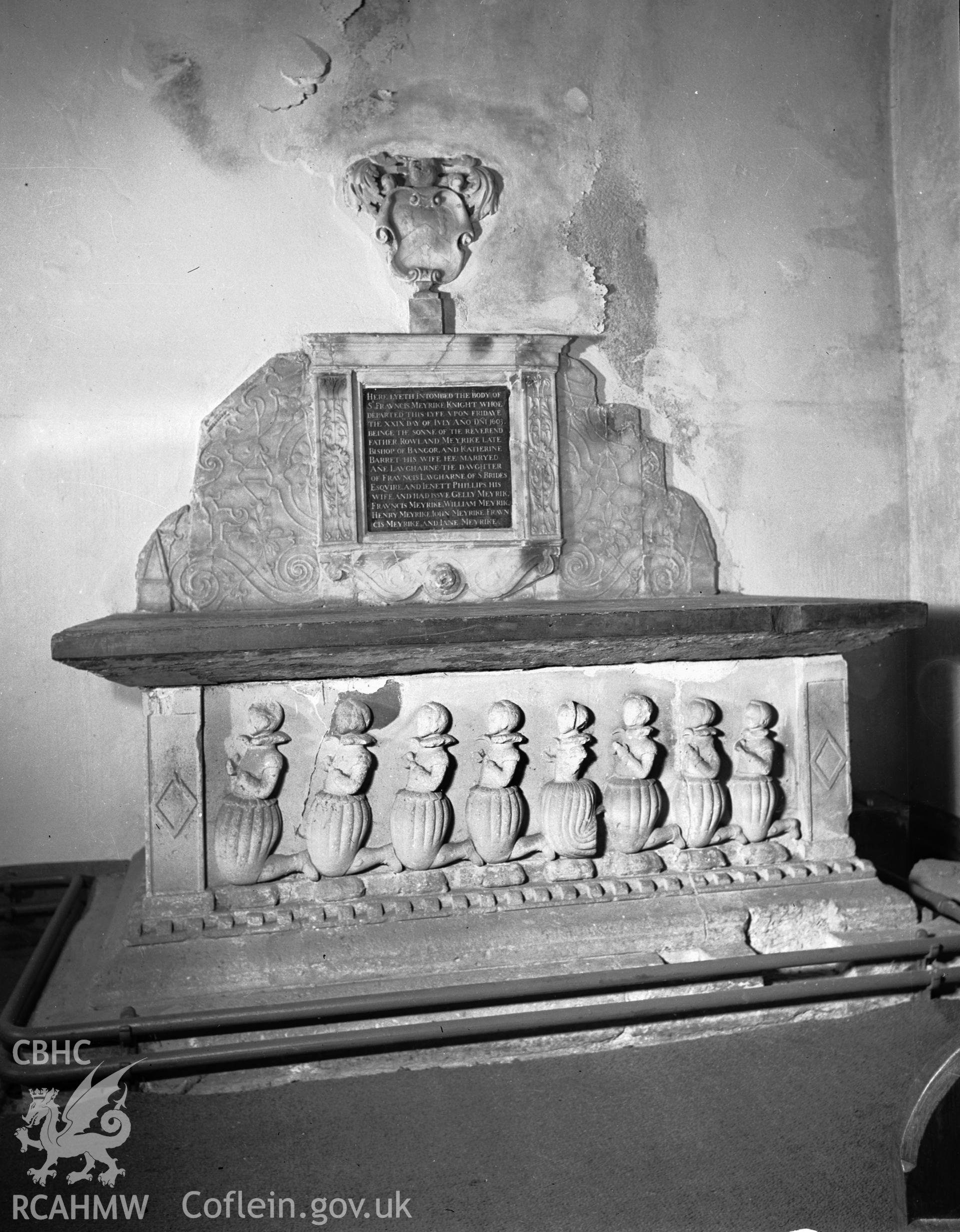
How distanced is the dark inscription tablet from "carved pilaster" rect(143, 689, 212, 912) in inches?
53.2

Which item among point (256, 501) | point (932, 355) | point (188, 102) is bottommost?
point (256, 501)

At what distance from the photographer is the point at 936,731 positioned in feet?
15.0

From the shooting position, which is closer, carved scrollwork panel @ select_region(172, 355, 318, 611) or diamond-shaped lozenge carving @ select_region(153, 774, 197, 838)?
diamond-shaped lozenge carving @ select_region(153, 774, 197, 838)

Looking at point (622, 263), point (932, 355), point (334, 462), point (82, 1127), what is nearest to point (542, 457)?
point (334, 462)

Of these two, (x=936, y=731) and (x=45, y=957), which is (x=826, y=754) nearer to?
(x=936, y=731)

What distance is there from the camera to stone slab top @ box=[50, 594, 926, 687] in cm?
289

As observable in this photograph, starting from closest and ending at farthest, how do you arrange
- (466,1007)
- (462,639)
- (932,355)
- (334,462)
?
(466,1007) → (462,639) → (334,462) → (932,355)

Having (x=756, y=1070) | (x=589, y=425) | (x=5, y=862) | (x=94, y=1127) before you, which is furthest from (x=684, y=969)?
(x=5, y=862)

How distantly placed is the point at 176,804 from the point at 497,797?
1003mm

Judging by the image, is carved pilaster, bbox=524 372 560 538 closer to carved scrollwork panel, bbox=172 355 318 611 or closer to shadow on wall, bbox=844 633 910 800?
carved scrollwork panel, bbox=172 355 318 611

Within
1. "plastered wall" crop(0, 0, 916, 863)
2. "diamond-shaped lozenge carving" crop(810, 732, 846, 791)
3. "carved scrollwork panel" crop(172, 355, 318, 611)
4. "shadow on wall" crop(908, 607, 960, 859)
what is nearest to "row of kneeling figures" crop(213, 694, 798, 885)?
"diamond-shaped lozenge carving" crop(810, 732, 846, 791)

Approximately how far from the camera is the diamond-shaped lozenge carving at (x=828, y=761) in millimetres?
3490

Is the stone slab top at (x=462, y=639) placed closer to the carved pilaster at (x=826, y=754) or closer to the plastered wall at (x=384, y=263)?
the carved pilaster at (x=826, y=754)

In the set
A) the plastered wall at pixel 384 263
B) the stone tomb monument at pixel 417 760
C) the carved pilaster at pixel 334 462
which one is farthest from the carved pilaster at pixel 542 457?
the carved pilaster at pixel 334 462
